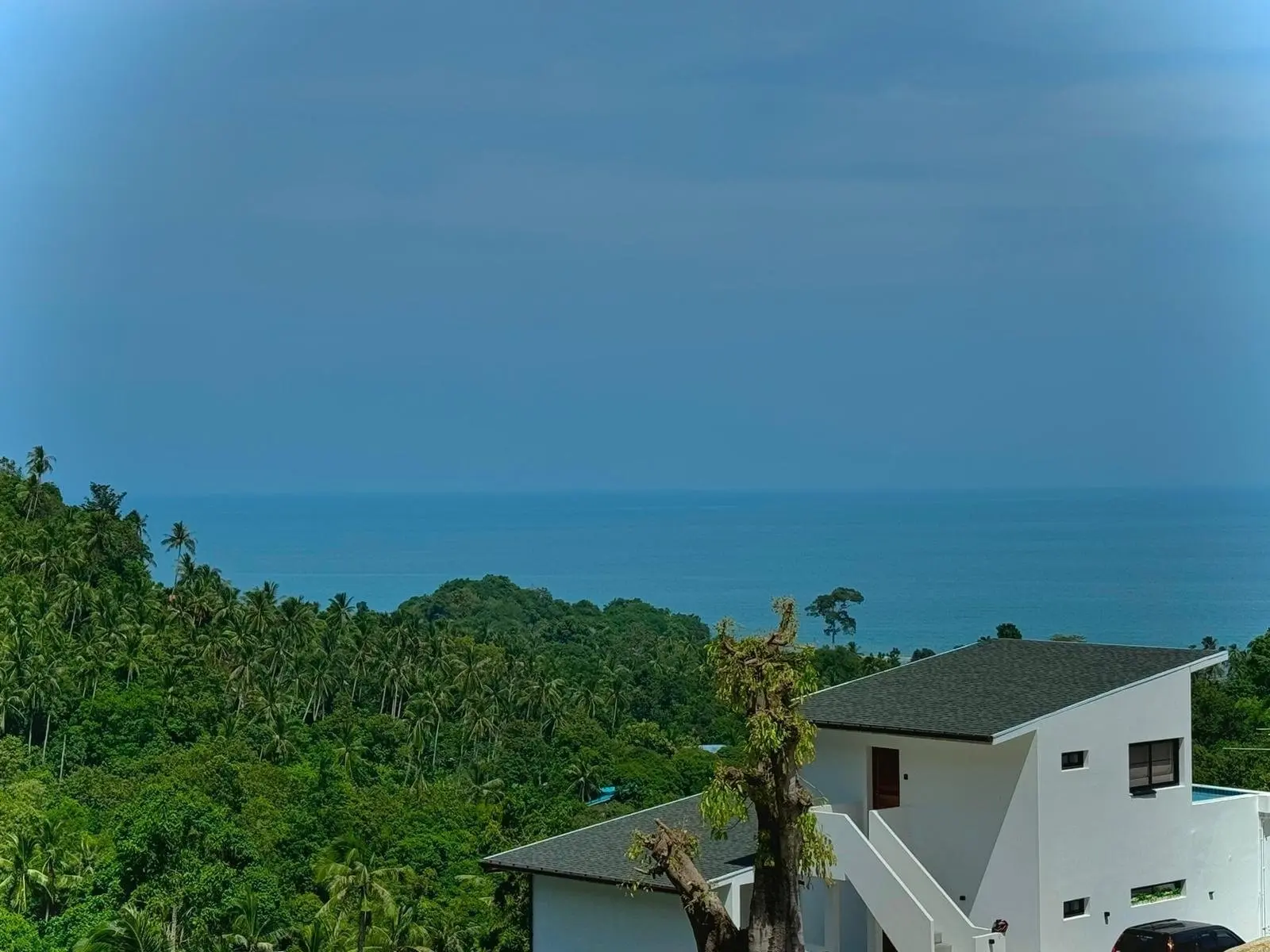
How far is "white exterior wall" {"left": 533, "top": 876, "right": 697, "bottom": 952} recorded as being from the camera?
2022cm

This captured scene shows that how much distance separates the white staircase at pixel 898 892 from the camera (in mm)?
18547

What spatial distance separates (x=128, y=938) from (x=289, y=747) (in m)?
32.8

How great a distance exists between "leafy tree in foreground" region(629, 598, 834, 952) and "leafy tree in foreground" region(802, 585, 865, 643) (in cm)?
14435

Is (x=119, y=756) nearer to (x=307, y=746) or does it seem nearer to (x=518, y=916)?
(x=307, y=746)

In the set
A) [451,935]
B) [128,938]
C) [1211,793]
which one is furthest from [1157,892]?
[451,935]

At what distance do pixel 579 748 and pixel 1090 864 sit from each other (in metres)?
58.0

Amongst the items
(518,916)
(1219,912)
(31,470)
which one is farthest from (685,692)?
(1219,912)

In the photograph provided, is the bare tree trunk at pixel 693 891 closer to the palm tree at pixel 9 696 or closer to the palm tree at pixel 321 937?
the palm tree at pixel 321 937

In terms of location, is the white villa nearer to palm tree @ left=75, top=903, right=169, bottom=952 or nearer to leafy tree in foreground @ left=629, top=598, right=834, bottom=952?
leafy tree in foreground @ left=629, top=598, right=834, bottom=952

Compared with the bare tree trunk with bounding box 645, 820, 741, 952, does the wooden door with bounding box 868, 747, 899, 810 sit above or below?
above

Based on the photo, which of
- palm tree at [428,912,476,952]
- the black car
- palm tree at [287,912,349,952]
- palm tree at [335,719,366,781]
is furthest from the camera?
palm tree at [335,719,366,781]

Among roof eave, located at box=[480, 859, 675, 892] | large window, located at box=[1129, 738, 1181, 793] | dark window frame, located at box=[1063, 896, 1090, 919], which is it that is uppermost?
large window, located at box=[1129, 738, 1181, 793]

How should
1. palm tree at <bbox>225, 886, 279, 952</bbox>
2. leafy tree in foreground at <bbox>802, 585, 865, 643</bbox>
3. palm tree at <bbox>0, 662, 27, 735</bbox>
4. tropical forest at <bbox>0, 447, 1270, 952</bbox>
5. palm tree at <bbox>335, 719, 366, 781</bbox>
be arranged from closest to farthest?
palm tree at <bbox>225, 886, 279, 952</bbox>
tropical forest at <bbox>0, 447, 1270, 952</bbox>
palm tree at <bbox>335, 719, 366, 781</bbox>
palm tree at <bbox>0, 662, 27, 735</bbox>
leafy tree in foreground at <bbox>802, 585, 865, 643</bbox>

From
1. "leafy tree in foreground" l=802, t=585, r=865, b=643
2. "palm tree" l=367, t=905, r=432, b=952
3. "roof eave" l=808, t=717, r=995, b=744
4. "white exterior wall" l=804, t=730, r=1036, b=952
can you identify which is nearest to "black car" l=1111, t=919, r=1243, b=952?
"white exterior wall" l=804, t=730, r=1036, b=952
